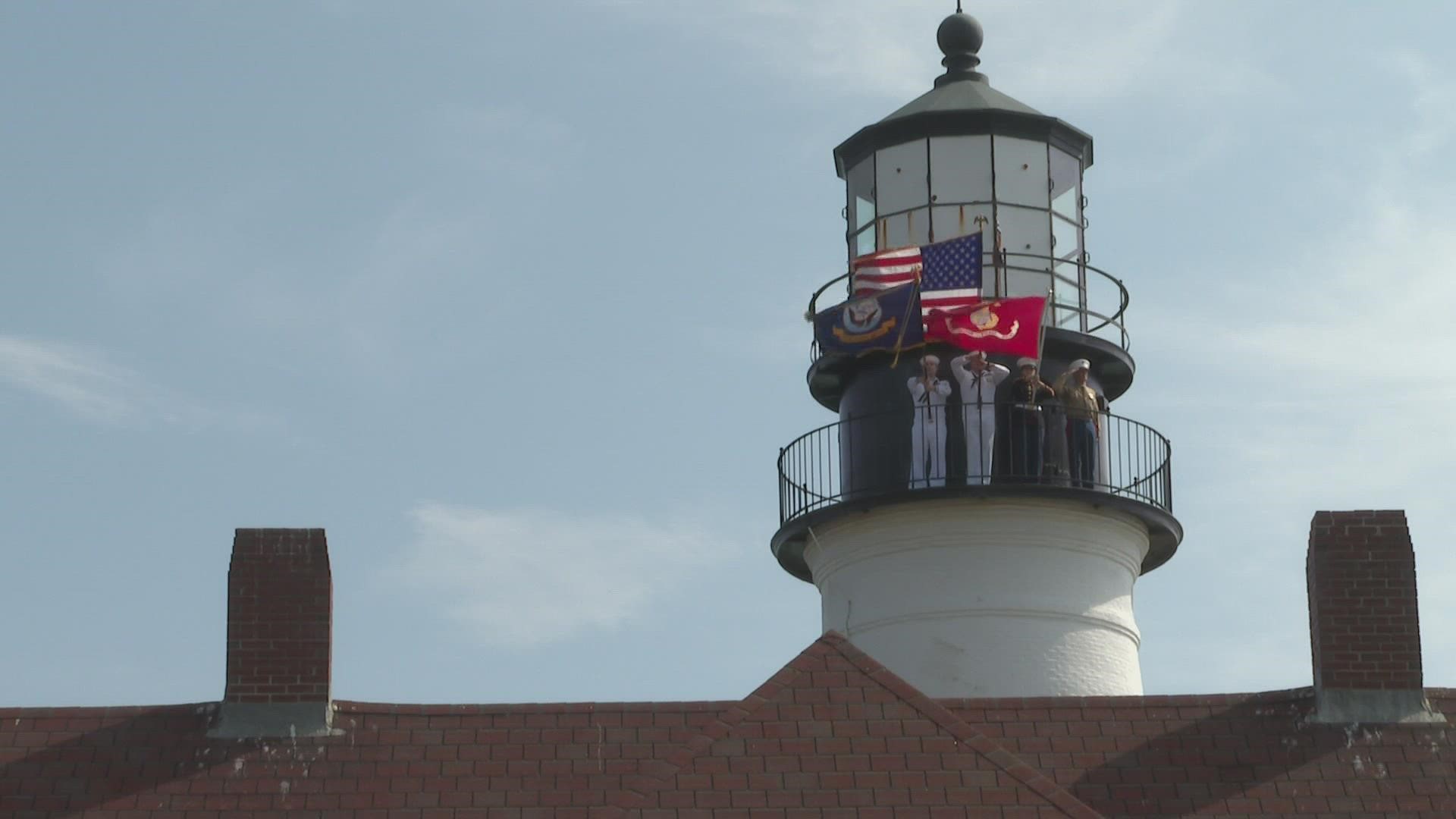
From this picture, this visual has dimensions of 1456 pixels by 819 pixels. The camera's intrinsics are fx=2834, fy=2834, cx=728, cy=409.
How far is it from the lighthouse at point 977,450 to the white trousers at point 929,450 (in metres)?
0.01

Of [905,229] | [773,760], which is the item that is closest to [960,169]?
[905,229]

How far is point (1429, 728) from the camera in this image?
18141mm

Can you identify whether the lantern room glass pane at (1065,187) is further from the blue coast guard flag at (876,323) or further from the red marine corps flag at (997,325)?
the blue coast guard flag at (876,323)

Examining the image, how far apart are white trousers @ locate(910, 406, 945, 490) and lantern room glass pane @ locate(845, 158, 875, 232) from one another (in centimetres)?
206

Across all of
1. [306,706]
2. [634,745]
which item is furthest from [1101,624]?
[306,706]

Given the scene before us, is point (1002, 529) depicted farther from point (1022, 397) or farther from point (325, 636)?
point (325, 636)

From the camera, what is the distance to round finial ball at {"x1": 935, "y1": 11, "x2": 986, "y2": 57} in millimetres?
23234

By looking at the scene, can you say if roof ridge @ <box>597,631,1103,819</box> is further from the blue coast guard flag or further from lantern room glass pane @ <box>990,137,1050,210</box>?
→ lantern room glass pane @ <box>990,137,1050,210</box>

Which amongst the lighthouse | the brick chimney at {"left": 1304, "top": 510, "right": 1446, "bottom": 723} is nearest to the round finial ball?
the lighthouse

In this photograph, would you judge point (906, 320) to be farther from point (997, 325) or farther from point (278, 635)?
point (278, 635)

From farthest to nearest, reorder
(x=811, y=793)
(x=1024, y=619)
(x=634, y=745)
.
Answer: (x=1024, y=619) < (x=634, y=745) < (x=811, y=793)

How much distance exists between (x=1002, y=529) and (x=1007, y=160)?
3.11m

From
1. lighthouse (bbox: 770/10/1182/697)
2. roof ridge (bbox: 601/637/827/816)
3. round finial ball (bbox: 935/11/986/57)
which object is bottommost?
roof ridge (bbox: 601/637/827/816)

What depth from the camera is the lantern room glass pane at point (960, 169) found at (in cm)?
2236
